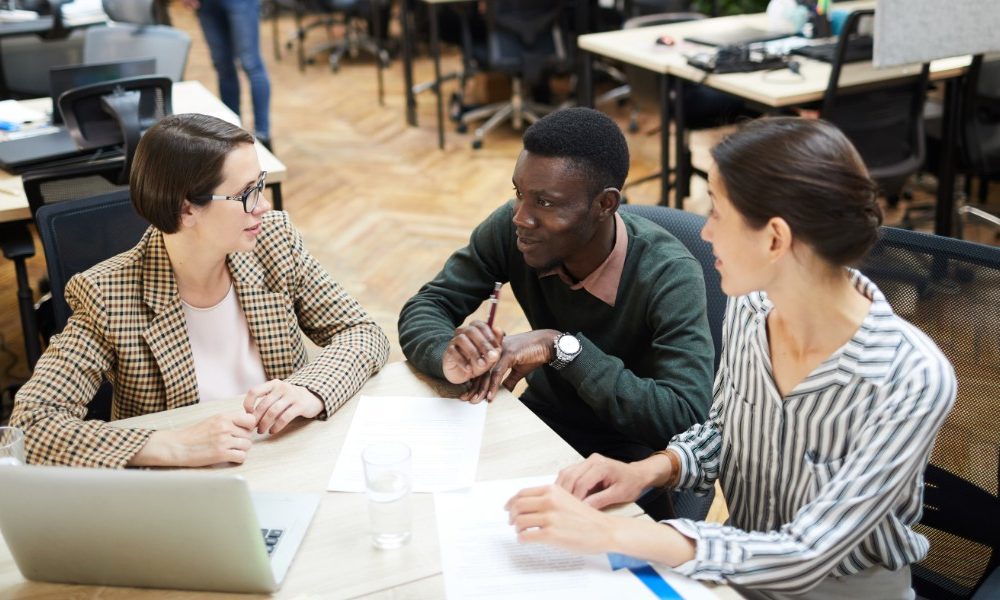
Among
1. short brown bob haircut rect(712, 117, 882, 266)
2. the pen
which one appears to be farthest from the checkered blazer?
short brown bob haircut rect(712, 117, 882, 266)

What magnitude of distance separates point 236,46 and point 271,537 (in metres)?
3.92

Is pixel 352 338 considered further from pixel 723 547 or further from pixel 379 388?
pixel 723 547

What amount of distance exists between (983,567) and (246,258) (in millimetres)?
1287

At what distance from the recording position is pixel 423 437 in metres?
1.51

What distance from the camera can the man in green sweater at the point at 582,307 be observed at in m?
1.61

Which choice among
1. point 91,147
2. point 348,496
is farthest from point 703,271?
point 91,147

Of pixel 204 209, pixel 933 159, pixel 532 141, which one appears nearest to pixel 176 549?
pixel 204 209

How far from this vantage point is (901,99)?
3410 mm

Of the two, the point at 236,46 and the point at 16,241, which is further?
the point at 236,46

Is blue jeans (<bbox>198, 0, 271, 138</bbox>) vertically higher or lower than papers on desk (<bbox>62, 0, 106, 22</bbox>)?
lower

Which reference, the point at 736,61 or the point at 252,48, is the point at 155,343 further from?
the point at 252,48

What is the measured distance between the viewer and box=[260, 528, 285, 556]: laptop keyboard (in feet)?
4.11

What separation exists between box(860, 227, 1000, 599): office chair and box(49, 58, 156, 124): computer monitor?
2259 millimetres

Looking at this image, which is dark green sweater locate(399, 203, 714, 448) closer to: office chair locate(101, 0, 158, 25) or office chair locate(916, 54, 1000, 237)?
office chair locate(916, 54, 1000, 237)
